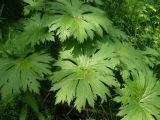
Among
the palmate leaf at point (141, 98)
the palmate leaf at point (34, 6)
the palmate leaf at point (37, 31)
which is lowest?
the palmate leaf at point (141, 98)

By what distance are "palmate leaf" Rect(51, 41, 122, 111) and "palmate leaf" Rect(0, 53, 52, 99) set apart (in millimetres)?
150

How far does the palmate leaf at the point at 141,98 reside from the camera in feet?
10.9

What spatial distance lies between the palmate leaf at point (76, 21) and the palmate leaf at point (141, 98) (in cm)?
63

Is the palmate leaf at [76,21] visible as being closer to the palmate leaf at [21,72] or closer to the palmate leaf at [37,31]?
the palmate leaf at [37,31]

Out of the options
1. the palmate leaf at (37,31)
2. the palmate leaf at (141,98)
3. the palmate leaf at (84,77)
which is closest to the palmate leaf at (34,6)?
the palmate leaf at (37,31)

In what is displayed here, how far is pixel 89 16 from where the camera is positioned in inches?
145

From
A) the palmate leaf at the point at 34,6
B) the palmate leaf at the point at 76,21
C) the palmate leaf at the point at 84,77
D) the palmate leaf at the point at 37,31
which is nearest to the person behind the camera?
the palmate leaf at the point at 84,77

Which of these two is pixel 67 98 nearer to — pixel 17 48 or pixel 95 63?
pixel 95 63

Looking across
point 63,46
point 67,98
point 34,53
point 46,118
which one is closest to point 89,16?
point 63,46

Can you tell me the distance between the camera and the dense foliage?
11.0ft

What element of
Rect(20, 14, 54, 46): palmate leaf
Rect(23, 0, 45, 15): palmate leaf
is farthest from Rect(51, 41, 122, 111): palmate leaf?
Rect(23, 0, 45, 15): palmate leaf

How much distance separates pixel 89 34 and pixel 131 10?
1196 millimetres

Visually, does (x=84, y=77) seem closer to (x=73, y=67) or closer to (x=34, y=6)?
(x=73, y=67)

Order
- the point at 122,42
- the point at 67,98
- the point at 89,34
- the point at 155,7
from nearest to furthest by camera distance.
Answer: the point at 67,98 → the point at 89,34 → the point at 122,42 → the point at 155,7
